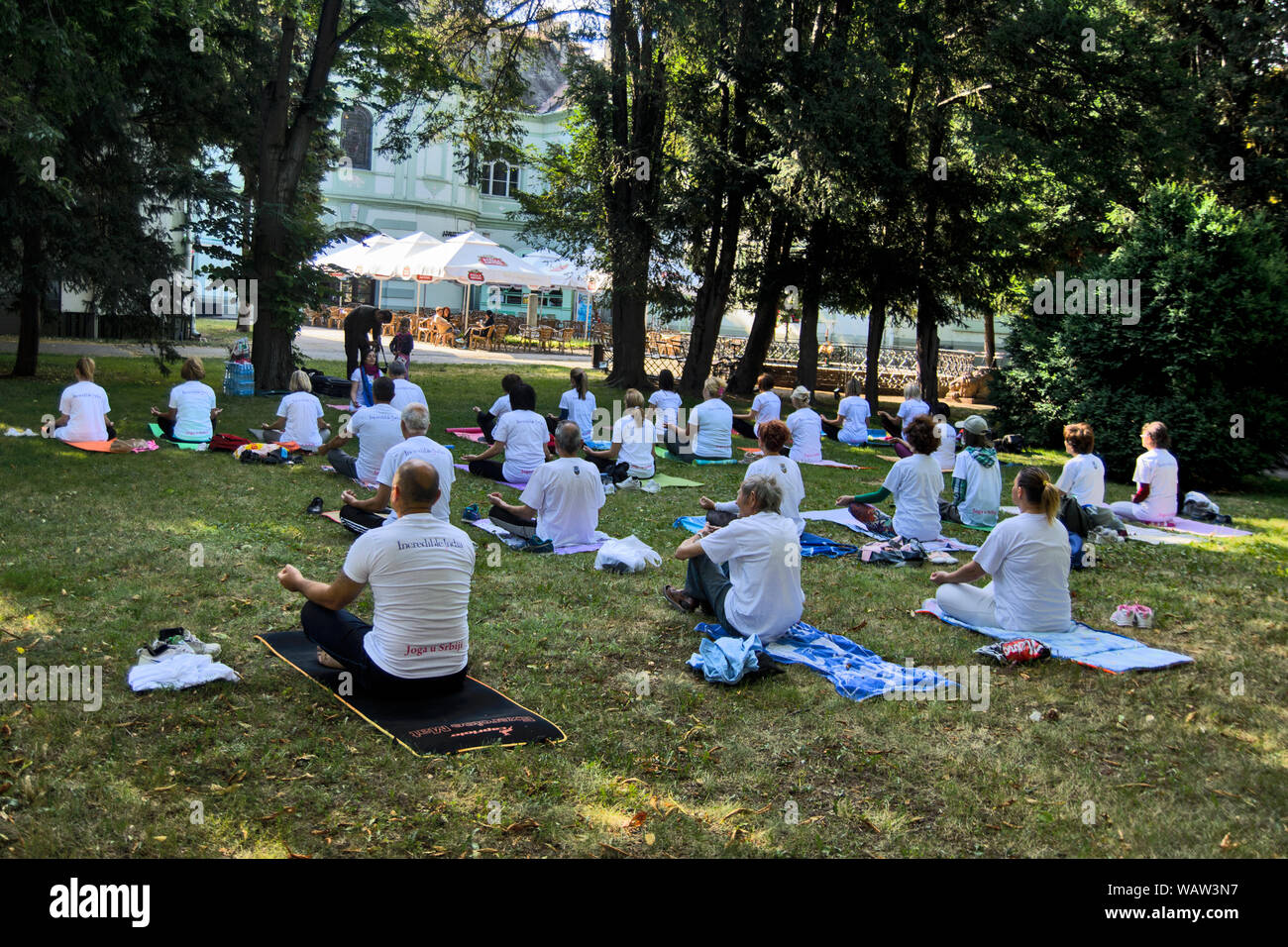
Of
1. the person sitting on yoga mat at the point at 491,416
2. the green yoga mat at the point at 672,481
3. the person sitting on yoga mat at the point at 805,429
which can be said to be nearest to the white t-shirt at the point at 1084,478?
the person sitting on yoga mat at the point at 805,429

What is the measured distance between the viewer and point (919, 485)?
950cm

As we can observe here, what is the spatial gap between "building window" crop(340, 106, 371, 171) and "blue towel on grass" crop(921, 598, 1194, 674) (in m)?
41.0

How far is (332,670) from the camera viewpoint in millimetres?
5531

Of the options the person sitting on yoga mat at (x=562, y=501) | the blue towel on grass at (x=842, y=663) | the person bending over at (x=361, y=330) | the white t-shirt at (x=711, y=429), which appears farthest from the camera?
the person bending over at (x=361, y=330)

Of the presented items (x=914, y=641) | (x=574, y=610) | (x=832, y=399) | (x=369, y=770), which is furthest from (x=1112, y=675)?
(x=832, y=399)

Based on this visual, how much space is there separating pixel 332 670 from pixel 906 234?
17754mm

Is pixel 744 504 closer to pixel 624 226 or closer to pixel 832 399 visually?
pixel 624 226

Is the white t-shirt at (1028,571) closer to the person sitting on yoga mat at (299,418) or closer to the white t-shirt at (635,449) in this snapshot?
the white t-shirt at (635,449)

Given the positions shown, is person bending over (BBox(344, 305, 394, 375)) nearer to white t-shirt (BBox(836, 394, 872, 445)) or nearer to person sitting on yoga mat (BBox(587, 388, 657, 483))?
person sitting on yoga mat (BBox(587, 388, 657, 483))

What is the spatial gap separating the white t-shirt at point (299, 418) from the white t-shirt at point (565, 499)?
4.55m

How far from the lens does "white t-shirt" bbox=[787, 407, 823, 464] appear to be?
1393cm

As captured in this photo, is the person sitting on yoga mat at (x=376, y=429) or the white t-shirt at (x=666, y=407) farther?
the white t-shirt at (x=666, y=407)

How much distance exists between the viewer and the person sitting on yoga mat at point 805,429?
45.5 feet

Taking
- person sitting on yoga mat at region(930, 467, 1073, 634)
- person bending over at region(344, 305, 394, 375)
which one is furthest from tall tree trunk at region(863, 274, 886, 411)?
person sitting on yoga mat at region(930, 467, 1073, 634)
